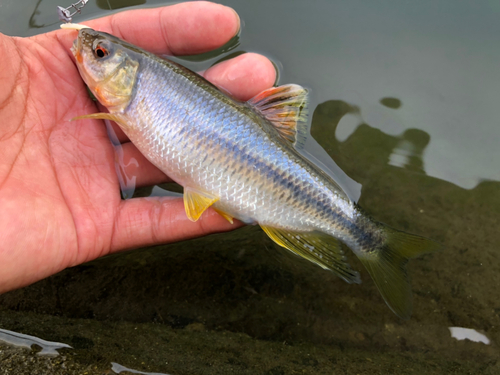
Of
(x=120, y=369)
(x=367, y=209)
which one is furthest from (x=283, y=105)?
(x=120, y=369)

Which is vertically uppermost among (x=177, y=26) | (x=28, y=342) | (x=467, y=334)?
(x=177, y=26)

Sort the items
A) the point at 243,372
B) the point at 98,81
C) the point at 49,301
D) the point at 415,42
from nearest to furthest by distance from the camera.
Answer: the point at 243,372
the point at 98,81
the point at 49,301
the point at 415,42

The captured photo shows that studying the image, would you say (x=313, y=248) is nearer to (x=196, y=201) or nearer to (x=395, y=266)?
(x=395, y=266)

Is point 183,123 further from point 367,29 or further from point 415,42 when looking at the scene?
point 415,42

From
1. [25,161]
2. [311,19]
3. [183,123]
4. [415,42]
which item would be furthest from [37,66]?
[415,42]

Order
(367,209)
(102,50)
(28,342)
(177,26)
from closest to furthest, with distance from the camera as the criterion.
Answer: (28,342) < (102,50) < (177,26) < (367,209)

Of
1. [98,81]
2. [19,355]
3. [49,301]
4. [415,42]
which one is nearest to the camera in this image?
[19,355]

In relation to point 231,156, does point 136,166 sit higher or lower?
lower
